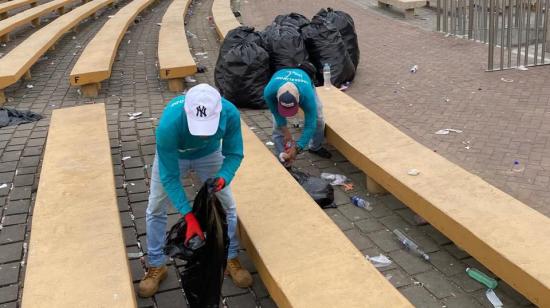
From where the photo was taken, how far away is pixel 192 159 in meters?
3.54

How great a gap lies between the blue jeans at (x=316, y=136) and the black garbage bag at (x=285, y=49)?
5.88 ft

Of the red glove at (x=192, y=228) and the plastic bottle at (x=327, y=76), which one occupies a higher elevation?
the red glove at (x=192, y=228)

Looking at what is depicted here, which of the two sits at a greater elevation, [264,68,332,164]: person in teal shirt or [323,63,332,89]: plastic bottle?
[264,68,332,164]: person in teal shirt

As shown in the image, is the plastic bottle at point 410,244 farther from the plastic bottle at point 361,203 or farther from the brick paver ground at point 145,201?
the plastic bottle at point 361,203

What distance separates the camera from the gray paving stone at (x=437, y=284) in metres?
3.58

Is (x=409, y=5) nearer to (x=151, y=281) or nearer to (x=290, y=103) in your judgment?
(x=290, y=103)

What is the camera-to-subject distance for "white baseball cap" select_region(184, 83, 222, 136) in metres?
2.98

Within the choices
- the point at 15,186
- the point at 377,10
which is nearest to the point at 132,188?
the point at 15,186

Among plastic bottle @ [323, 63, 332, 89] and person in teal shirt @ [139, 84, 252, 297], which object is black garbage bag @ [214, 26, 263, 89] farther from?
person in teal shirt @ [139, 84, 252, 297]

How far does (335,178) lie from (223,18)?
7.44 meters

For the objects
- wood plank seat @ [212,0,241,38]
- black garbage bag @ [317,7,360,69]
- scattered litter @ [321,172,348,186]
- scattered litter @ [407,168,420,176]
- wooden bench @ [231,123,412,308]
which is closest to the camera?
wooden bench @ [231,123,412,308]

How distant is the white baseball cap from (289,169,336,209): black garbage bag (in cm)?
191

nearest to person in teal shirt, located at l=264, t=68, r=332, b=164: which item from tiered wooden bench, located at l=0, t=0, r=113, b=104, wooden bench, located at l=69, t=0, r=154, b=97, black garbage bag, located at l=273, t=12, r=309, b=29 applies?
black garbage bag, located at l=273, t=12, r=309, b=29

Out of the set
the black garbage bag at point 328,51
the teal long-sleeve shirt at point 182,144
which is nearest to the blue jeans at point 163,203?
the teal long-sleeve shirt at point 182,144
